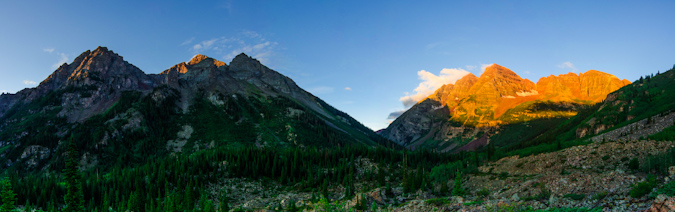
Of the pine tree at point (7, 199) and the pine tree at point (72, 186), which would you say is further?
the pine tree at point (7, 199)

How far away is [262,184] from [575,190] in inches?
4946

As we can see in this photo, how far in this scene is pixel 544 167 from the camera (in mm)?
124562

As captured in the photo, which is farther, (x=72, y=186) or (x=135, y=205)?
(x=135, y=205)

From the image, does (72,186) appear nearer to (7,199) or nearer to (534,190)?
(7,199)

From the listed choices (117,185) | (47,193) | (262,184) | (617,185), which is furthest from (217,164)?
(617,185)

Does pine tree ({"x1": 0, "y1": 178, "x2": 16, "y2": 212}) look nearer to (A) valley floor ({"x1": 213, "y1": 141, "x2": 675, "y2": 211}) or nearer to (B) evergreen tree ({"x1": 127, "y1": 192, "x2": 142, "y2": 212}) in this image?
(A) valley floor ({"x1": 213, "y1": 141, "x2": 675, "y2": 211})

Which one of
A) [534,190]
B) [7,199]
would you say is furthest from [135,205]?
[534,190]

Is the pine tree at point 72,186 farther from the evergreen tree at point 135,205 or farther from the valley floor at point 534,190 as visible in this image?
the evergreen tree at point 135,205

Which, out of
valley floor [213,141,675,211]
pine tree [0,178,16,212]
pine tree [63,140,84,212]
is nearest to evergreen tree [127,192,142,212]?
valley floor [213,141,675,211]

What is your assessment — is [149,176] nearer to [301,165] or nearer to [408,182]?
[301,165]

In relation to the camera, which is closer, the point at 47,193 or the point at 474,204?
the point at 474,204

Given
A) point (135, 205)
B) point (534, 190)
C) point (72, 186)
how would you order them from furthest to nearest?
point (135, 205)
point (534, 190)
point (72, 186)

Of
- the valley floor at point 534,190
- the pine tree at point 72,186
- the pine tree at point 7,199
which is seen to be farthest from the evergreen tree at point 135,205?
the pine tree at point 72,186

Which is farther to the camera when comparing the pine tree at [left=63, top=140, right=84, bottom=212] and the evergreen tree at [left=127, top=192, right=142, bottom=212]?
the evergreen tree at [left=127, top=192, right=142, bottom=212]
